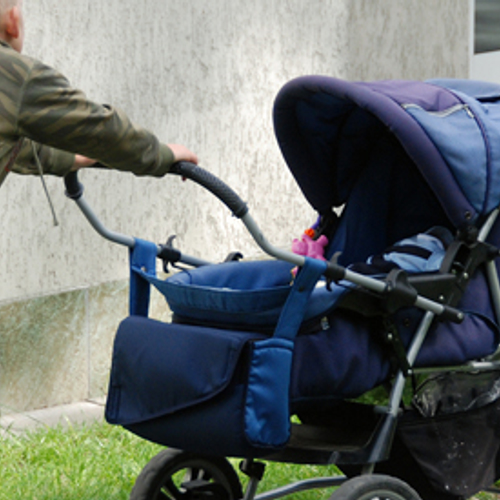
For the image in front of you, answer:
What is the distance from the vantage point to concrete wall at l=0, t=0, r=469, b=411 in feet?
13.5

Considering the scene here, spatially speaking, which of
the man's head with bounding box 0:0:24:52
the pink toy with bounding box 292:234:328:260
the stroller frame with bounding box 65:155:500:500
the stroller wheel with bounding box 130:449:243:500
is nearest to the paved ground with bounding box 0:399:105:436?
the stroller wheel with bounding box 130:449:243:500

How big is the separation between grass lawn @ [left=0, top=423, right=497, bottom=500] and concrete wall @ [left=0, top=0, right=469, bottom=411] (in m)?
0.44

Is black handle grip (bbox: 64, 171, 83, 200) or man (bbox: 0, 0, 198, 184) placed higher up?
man (bbox: 0, 0, 198, 184)

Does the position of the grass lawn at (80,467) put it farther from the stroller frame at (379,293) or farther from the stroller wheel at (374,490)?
the stroller wheel at (374,490)

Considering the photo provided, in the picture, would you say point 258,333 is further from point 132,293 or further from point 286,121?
point 286,121

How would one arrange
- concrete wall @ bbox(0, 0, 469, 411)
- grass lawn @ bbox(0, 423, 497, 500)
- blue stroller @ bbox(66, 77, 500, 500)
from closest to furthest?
blue stroller @ bbox(66, 77, 500, 500) → grass lawn @ bbox(0, 423, 497, 500) → concrete wall @ bbox(0, 0, 469, 411)

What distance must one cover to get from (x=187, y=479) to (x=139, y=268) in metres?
0.68

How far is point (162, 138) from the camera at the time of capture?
4547 millimetres

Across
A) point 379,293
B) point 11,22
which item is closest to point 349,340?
point 379,293

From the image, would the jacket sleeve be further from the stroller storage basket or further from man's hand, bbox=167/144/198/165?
the stroller storage basket

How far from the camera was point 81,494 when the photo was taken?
3238 mm

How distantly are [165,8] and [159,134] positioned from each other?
A: 0.62 m

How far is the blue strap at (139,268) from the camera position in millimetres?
2629

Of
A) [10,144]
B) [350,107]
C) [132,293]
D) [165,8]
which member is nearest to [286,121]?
[350,107]
